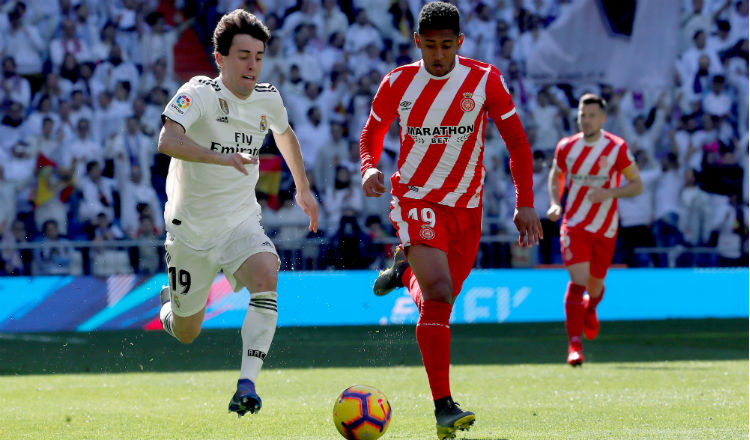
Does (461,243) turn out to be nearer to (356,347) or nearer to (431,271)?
(431,271)

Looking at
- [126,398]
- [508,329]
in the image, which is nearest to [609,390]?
[126,398]

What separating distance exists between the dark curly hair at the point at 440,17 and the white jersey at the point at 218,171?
3.52 ft

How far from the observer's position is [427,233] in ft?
20.7

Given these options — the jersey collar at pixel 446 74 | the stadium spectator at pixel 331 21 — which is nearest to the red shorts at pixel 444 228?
the jersey collar at pixel 446 74

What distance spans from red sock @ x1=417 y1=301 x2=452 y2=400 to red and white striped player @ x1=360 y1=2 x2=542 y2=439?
0.03 feet

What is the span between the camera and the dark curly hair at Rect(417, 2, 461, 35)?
6.00 meters

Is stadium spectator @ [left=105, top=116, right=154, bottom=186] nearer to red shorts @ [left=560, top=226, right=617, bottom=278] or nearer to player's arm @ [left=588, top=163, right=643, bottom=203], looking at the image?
red shorts @ [left=560, top=226, right=617, bottom=278]

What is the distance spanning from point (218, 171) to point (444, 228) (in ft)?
4.23

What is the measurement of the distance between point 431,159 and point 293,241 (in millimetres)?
7532

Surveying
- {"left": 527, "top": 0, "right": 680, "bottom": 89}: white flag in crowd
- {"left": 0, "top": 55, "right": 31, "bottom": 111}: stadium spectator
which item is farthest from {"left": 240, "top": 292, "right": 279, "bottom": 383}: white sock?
{"left": 527, "top": 0, "right": 680, "bottom": 89}: white flag in crowd

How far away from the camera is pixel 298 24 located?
16797 mm

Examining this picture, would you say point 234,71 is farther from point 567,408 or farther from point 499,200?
point 499,200

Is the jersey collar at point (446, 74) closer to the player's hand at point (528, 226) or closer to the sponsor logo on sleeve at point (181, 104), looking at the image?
the player's hand at point (528, 226)

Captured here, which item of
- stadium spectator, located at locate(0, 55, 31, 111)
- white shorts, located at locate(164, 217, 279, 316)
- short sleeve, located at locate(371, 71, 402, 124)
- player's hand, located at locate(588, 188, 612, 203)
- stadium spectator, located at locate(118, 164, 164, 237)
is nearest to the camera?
white shorts, located at locate(164, 217, 279, 316)
